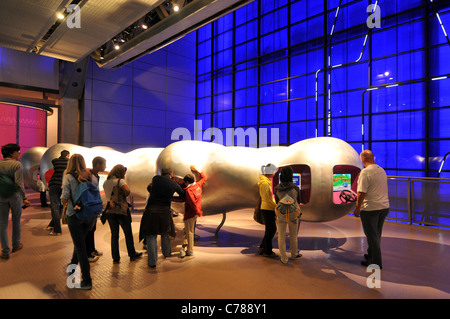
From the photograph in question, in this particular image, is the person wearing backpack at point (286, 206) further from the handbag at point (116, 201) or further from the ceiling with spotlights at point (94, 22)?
the ceiling with spotlights at point (94, 22)

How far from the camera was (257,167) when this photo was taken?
607 centimetres

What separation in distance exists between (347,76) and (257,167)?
10.8 metres

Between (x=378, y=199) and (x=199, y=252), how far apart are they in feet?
11.0

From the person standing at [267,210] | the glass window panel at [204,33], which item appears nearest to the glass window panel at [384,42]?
the person standing at [267,210]

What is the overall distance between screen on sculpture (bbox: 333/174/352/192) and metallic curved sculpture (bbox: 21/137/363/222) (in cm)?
9

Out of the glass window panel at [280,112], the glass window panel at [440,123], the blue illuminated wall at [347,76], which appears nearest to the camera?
the glass window panel at [440,123]

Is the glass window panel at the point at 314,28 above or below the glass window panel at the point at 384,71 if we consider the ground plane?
above

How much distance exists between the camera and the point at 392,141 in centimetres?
1329

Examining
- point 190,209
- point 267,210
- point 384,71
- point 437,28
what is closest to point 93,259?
point 190,209

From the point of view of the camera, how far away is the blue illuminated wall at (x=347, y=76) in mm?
12219

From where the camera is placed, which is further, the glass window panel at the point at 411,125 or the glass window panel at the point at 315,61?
the glass window panel at the point at 315,61

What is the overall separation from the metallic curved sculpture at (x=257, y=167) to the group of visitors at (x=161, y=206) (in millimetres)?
466

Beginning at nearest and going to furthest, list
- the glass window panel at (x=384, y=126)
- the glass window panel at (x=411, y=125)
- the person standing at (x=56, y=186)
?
1. the person standing at (x=56, y=186)
2. the glass window panel at (x=411, y=125)
3. the glass window panel at (x=384, y=126)
